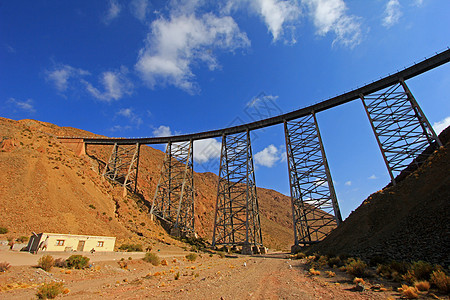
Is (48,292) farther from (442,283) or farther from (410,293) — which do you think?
(442,283)

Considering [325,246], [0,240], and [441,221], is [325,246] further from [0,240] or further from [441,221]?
[0,240]

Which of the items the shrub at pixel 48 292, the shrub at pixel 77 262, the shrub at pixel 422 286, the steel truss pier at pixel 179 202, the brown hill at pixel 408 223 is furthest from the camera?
the steel truss pier at pixel 179 202

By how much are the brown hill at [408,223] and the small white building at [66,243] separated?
15265mm

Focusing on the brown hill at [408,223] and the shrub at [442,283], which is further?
the brown hill at [408,223]

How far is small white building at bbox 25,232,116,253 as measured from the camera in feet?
41.8

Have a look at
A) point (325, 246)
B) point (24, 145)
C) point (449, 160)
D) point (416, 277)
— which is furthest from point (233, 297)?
point (24, 145)

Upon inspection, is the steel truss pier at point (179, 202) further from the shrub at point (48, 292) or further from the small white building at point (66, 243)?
A: the shrub at point (48, 292)

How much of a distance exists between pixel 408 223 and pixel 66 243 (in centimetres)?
1884

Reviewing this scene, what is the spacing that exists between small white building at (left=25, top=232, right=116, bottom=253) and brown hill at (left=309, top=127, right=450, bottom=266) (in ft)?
50.1

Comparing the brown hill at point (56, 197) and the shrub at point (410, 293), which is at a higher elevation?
A: the brown hill at point (56, 197)

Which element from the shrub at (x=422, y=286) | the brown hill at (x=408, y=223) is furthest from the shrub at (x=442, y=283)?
the brown hill at (x=408, y=223)

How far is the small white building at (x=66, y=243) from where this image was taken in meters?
12.7

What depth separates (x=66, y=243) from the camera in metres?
13.8

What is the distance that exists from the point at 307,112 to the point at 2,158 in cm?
3059
